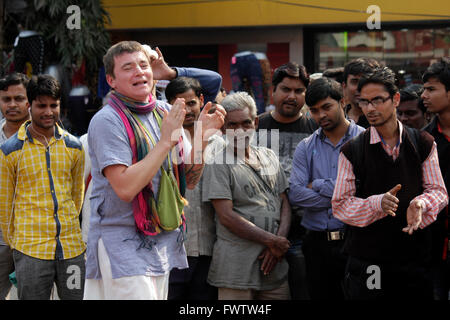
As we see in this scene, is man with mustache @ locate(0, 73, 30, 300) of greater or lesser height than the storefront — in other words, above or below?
below

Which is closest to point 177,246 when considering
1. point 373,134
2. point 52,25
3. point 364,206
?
point 364,206

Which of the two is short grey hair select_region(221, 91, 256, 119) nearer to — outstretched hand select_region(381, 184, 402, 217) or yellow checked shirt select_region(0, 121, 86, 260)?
yellow checked shirt select_region(0, 121, 86, 260)

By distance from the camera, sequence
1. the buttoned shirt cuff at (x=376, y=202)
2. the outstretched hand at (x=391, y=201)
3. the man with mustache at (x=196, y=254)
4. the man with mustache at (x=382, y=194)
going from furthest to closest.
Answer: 1. the man with mustache at (x=196, y=254)
2. the man with mustache at (x=382, y=194)
3. the buttoned shirt cuff at (x=376, y=202)
4. the outstretched hand at (x=391, y=201)

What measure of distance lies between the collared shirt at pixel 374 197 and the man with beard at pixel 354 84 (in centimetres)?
124

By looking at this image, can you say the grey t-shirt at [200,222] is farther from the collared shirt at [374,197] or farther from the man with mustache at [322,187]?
the collared shirt at [374,197]

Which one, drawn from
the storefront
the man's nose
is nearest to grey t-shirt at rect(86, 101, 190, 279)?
the man's nose

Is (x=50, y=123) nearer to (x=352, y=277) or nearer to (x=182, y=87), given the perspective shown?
(x=182, y=87)

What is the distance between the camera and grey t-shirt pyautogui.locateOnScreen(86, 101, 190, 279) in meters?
2.83

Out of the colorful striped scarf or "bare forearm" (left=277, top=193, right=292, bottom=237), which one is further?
"bare forearm" (left=277, top=193, right=292, bottom=237)

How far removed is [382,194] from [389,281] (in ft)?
1.71

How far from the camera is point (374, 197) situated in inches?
138

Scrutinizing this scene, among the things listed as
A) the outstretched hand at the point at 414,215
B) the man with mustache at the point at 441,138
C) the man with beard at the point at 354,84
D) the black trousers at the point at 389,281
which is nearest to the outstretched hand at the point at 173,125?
the outstretched hand at the point at 414,215

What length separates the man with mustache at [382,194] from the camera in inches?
141

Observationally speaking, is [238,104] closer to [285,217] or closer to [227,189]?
[227,189]
